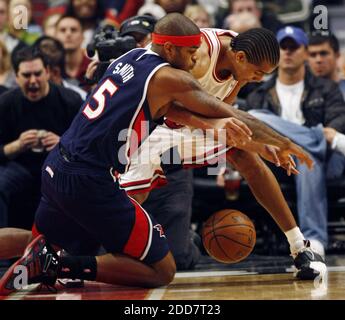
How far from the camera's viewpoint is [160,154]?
597 cm

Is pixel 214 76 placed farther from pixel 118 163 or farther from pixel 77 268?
pixel 77 268

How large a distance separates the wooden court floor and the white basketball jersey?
1.12 m

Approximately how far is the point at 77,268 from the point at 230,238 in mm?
966

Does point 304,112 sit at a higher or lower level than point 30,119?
lower

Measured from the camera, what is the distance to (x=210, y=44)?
5.30 m

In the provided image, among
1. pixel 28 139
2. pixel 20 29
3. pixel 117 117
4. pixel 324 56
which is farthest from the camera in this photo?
pixel 20 29

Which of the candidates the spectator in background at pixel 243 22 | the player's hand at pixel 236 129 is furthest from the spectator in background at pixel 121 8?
the player's hand at pixel 236 129

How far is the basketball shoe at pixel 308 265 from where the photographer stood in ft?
17.6

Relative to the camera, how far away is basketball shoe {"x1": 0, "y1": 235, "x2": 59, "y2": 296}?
4.96m

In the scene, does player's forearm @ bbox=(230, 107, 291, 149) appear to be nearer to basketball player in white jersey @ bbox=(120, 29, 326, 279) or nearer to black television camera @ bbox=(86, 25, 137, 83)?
basketball player in white jersey @ bbox=(120, 29, 326, 279)

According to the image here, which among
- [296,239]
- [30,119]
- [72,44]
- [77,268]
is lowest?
[296,239]

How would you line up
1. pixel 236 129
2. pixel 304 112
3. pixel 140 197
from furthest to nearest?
pixel 304 112 < pixel 140 197 < pixel 236 129

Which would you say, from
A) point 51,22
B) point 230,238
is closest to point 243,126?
point 230,238
